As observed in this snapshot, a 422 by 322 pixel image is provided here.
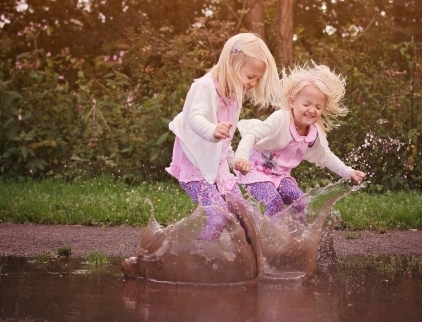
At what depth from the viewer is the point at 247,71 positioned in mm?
5340

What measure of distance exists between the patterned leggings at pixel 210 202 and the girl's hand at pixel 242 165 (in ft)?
0.79

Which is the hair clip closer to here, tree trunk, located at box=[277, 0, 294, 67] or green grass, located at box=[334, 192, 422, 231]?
green grass, located at box=[334, 192, 422, 231]

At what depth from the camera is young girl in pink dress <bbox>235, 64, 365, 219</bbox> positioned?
5703mm

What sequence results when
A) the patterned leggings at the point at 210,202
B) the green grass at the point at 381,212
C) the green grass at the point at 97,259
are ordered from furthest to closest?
the green grass at the point at 381,212
the green grass at the point at 97,259
the patterned leggings at the point at 210,202

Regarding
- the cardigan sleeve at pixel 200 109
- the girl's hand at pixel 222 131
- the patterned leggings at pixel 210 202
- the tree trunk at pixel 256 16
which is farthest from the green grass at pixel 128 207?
the tree trunk at pixel 256 16

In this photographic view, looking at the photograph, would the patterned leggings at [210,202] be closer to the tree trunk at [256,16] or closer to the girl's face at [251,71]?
the girl's face at [251,71]

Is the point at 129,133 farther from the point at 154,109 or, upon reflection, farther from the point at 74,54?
the point at 74,54

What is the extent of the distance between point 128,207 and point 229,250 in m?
2.84

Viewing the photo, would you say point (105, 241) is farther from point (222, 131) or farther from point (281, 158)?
point (222, 131)

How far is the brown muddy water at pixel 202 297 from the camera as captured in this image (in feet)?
13.4

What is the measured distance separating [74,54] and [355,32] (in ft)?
16.5

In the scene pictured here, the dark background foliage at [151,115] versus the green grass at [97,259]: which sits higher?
the dark background foliage at [151,115]

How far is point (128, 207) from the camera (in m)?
7.82

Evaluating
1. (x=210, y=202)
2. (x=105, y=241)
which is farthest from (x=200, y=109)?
(x=105, y=241)
